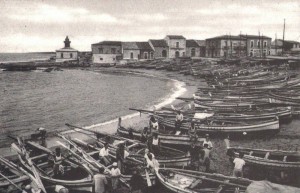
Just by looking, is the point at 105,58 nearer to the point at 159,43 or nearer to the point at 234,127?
the point at 159,43

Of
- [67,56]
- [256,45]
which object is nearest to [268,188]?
[256,45]

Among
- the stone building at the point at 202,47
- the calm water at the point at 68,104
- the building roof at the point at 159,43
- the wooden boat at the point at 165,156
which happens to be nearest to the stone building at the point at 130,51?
the building roof at the point at 159,43

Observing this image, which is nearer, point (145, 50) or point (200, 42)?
point (145, 50)

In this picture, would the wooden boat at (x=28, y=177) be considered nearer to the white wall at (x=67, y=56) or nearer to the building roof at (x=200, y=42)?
the building roof at (x=200, y=42)

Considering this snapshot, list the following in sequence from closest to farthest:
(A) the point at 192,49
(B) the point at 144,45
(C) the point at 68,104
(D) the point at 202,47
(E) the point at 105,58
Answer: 1. (C) the point at 68,104
2. (B) the point at 144,45
3. (E) the point at 105,58
4. (A) the point at 192,49
5. (D) the point at 202,47

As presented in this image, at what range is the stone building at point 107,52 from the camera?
95.2 meters

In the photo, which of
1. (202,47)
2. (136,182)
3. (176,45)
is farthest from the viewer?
(202,47)

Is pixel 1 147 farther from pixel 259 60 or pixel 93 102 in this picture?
pixel 259 60

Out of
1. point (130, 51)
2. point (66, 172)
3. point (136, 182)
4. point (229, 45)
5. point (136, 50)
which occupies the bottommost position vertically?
point (66, 172)

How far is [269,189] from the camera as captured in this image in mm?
9078

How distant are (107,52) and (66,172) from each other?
82.9 meters

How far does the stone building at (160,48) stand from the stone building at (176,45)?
120 centimetres

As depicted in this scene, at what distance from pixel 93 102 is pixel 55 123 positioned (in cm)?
1194

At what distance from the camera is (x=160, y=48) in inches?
3856
